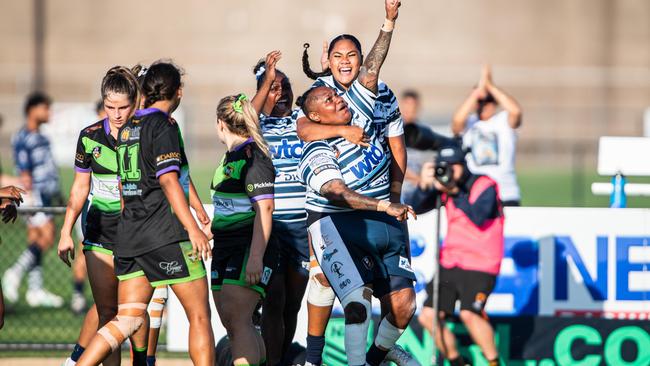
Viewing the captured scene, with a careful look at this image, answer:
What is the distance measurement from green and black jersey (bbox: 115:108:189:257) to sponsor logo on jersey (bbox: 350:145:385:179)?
112 cm

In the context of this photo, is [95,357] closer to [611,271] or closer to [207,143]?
[611,271]

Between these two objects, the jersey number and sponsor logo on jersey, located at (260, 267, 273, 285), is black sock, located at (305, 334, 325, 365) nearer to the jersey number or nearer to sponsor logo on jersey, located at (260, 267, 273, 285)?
sponsor logo on jersey, located at (260, 267, 273, 285)

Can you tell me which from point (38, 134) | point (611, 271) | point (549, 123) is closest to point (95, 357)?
point (611, 271)

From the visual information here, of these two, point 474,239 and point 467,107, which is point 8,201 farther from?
point 467,107

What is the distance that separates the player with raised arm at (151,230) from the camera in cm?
663

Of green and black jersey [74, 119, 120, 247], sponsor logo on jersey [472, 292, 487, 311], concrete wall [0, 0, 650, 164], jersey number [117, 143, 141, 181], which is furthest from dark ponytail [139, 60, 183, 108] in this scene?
concrete wall [0, 0, 650, 164]

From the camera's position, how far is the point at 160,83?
6758mm

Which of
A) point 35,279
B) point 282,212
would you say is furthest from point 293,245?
point 35,279

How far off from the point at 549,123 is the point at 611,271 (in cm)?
2899

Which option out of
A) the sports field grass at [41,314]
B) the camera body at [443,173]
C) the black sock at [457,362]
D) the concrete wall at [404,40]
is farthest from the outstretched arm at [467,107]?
the concrete wall at [404,40]

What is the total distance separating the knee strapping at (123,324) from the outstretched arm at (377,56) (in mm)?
2011

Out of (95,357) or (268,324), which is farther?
(268,324)

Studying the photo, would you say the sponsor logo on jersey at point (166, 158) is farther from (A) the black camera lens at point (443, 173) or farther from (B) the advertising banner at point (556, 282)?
(B) the advertising banner at point (556, 282)

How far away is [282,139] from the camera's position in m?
Answer: 7.80
